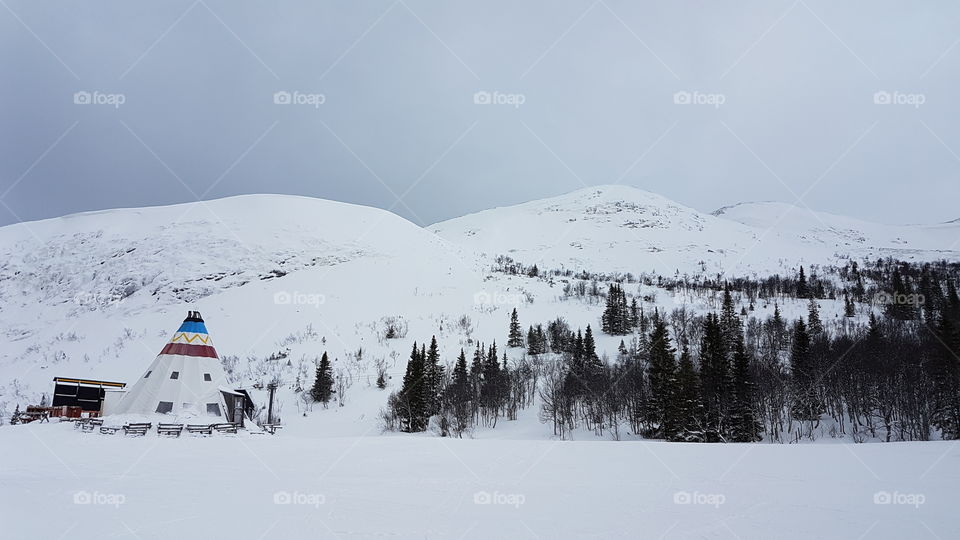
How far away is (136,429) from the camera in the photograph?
94.6 ft

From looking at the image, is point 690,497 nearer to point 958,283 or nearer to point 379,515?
point 379,515

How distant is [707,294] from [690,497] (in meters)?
113

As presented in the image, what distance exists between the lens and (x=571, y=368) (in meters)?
60.8

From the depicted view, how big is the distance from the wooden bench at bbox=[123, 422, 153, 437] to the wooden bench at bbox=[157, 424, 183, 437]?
0.73 metres

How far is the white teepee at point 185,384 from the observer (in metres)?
33.4

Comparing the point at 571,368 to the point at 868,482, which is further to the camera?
the point at 571,368

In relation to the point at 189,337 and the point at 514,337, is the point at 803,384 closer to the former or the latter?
the point at 514,337

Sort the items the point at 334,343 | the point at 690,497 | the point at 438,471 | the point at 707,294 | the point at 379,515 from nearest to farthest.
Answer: the point at 379,515 < the point at 690,497 < the point at 438,471 < the point at 334,343 < the point at 707,294

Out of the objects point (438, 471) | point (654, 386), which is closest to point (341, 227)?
point (654, 386)

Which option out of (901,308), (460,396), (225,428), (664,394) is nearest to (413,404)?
(460,396)

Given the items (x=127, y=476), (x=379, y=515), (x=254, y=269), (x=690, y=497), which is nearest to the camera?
(x=379, y=515)

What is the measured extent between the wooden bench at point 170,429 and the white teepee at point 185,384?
371cm

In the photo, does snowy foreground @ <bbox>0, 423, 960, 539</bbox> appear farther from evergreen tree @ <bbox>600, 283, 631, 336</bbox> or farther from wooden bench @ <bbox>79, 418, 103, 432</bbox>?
evergreen tree @ <bbox>600, 283, 631, 336</bbox>

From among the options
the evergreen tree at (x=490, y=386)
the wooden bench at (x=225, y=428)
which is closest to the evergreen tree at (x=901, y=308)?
the evergreen tree at (x=490, y=386)
